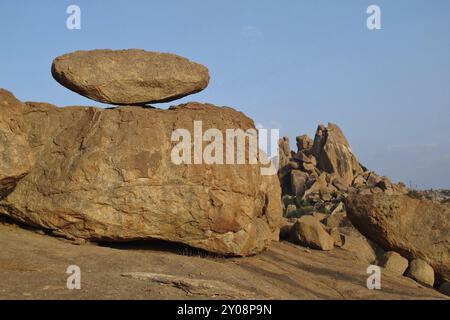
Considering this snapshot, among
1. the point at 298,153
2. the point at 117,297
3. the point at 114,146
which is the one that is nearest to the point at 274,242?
the point at 114,146

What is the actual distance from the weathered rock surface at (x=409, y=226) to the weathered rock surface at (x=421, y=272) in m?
0.48

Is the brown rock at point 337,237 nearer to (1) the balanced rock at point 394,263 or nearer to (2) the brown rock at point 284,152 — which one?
(1) the balanced rock at point 394,263

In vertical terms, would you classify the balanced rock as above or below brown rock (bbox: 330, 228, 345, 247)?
below

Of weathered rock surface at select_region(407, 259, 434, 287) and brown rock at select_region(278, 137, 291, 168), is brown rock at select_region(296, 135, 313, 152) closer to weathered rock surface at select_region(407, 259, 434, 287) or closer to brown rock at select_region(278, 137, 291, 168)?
brown rock at select_region(278, 137, 291, 168)

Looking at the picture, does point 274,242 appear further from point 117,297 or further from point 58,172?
point 117,297

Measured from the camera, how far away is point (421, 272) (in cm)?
1912

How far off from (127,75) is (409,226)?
12.1 metres

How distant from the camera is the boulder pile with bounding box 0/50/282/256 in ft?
45.4

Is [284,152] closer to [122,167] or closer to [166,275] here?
[122,167]

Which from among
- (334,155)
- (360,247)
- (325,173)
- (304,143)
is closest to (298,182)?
(325,173)

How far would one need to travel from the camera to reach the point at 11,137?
13.7 m

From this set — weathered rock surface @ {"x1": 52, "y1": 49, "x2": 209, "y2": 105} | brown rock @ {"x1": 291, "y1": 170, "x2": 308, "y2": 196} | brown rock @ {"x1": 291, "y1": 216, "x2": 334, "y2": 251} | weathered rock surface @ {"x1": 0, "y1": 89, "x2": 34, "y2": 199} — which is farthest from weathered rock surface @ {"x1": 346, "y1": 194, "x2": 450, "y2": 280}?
brown rock @ {"x1": 291, "y1": 170, "x2": 308, "y2": 196}

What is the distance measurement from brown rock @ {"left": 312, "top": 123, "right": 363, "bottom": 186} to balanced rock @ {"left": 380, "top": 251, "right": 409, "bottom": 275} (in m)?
39.2

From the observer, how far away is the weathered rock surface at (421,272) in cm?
1906
